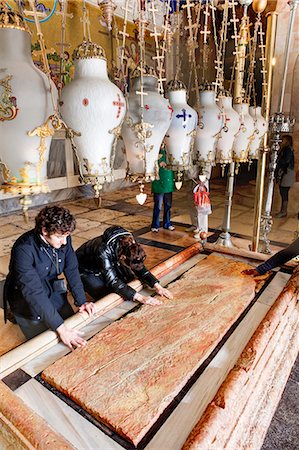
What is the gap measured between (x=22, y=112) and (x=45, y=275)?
1.63 meters

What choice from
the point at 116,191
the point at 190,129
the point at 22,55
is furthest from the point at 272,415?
the point at 116,191

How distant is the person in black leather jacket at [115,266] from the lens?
236cm

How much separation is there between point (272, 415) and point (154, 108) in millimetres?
1579

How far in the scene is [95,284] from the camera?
3004 millimetres

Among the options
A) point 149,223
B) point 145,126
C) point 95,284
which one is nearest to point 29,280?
point 95,284

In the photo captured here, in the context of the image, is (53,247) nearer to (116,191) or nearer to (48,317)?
(48,317)

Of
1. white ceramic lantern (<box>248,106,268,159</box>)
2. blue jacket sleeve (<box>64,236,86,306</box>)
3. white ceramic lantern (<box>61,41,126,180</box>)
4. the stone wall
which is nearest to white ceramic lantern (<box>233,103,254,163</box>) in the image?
white ceramic lantern (<box>248,106,268,159</box>)

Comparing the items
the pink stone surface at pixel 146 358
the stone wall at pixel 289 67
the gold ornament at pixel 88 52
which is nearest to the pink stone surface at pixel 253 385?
the pink stone surface at pixel 146 358

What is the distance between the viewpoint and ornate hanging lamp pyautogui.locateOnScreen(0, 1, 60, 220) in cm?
99

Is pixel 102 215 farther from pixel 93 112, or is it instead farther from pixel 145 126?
pixel 93 112

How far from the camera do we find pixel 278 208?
22.1ft

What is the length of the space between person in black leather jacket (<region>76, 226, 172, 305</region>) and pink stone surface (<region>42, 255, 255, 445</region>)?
0.68 ft

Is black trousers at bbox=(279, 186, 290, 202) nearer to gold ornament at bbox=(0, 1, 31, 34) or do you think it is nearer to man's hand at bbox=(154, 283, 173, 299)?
man's hand at bbox=(154, 283, 173, 299)

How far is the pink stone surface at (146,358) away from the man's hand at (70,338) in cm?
5
